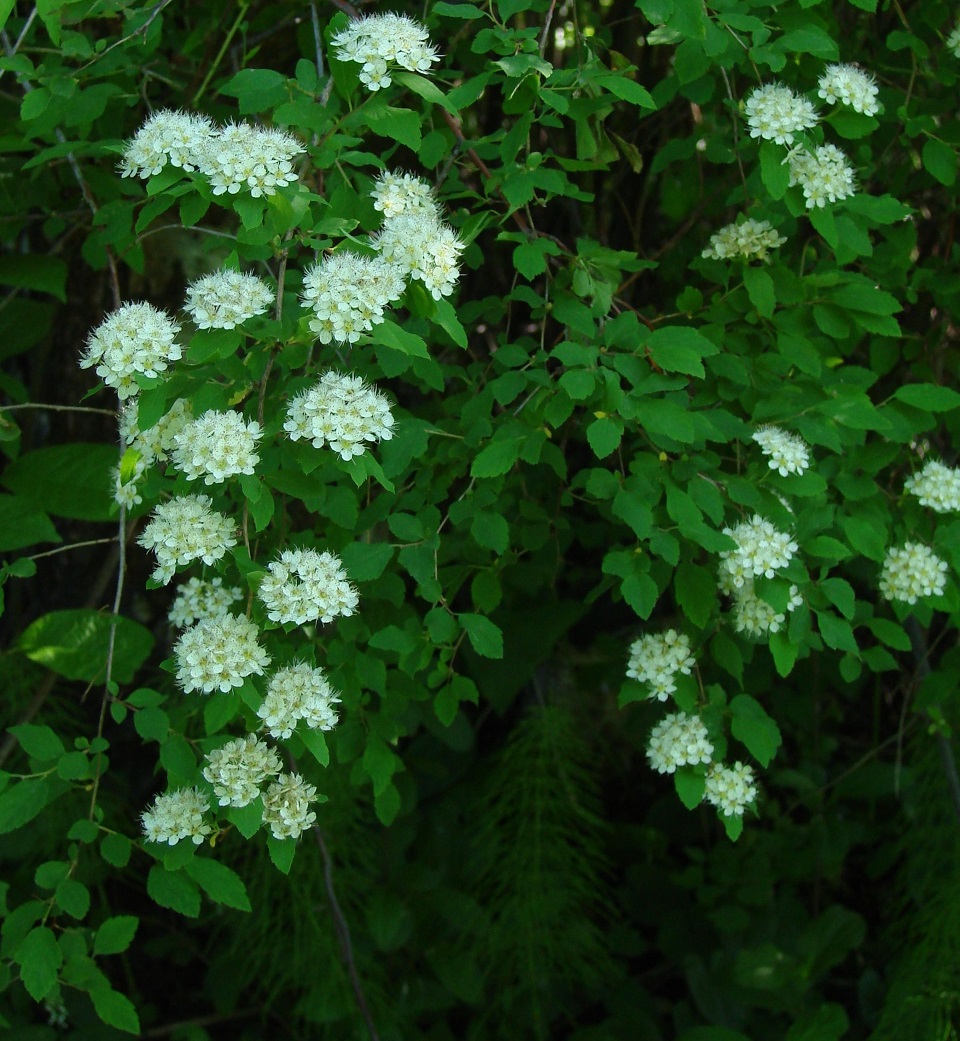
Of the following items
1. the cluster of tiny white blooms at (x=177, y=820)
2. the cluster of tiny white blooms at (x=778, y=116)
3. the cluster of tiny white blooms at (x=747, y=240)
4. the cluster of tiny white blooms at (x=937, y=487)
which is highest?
the cluster of tiny white blooms at (x=778, y=116)

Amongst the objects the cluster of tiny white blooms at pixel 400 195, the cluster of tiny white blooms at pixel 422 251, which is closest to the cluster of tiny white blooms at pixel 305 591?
the cluster of tiny white blooms at pixel 422 251

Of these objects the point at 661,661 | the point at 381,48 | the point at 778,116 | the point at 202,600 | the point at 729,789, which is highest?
the point at 381,48

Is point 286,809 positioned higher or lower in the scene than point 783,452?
lower

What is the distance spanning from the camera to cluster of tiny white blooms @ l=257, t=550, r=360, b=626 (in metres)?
1.27

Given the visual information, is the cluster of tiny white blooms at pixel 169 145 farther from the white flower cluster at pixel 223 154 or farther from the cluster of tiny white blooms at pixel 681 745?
the cluster of tiny white blooms at pixel 681 745

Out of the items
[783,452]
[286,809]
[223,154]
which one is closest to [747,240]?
[783,452]

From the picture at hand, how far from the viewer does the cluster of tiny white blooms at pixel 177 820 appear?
1382mm

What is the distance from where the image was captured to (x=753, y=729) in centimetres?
165

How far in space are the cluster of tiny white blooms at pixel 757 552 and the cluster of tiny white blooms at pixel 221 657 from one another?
65 centimetres

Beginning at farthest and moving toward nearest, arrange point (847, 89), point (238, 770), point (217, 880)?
point (847, 89)
point (217, 880)
point (238, 770)

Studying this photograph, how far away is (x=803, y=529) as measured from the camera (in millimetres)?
1639

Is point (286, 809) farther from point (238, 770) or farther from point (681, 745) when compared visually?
point (681, 745)

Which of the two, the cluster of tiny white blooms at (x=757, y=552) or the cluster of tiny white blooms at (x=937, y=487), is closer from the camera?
the cluster of tiny white blooms at (x=757, y=552)

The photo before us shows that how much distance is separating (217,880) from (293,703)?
11.5 inches
